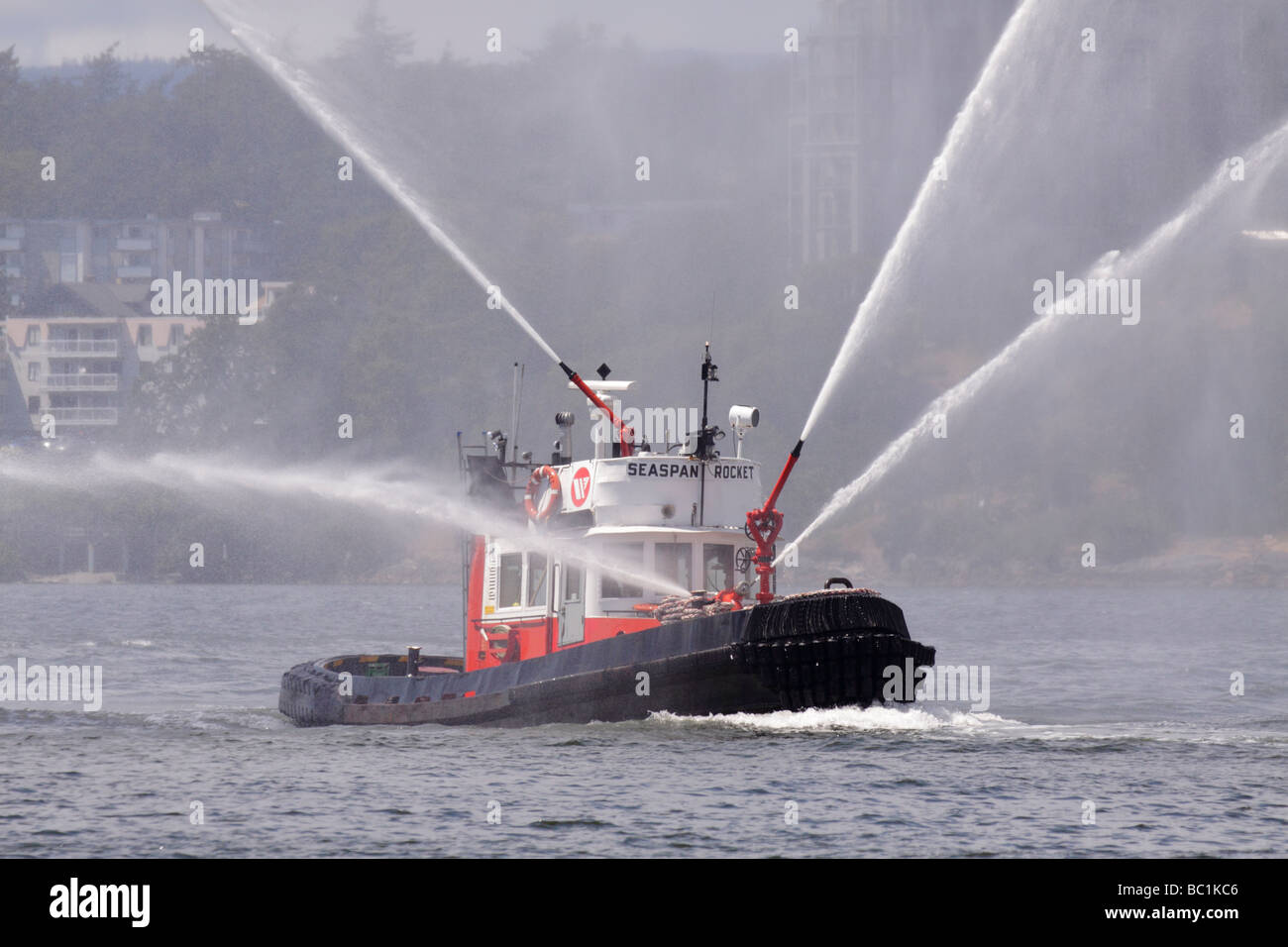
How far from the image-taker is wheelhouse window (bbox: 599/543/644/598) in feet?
101

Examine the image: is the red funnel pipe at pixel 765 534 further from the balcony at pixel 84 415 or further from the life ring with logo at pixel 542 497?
the balcony at pixel 84 415

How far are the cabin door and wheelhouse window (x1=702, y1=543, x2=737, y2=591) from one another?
2.11 meters

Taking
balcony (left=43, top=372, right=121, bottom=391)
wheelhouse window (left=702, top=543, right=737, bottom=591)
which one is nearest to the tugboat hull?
wheelhouse window (left=702, top=543, right=737, bottom=591)

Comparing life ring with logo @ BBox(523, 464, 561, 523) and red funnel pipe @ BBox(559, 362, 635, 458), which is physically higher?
red funnel pipe @ BBox(559, 362, 635, 458)

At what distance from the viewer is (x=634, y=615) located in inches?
1219

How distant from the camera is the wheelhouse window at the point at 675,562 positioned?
31016 mm

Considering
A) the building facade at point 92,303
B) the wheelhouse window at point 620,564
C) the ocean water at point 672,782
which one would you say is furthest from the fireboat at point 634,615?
the building facade at point 92,303

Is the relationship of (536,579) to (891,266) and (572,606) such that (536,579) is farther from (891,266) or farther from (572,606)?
(891,266)

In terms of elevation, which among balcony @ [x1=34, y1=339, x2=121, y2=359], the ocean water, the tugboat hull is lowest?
the ocean water

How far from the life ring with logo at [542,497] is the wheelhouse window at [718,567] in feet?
9.82

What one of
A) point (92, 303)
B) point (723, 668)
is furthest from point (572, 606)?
point (92, 303)

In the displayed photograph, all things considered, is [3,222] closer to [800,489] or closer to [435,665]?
[800,489]

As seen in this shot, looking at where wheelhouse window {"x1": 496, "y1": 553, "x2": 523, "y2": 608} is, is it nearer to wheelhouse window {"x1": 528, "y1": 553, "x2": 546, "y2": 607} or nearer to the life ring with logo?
wheelhouse window {"x1": 528, "y1": 553, "x2": 546, "y2": 607}
